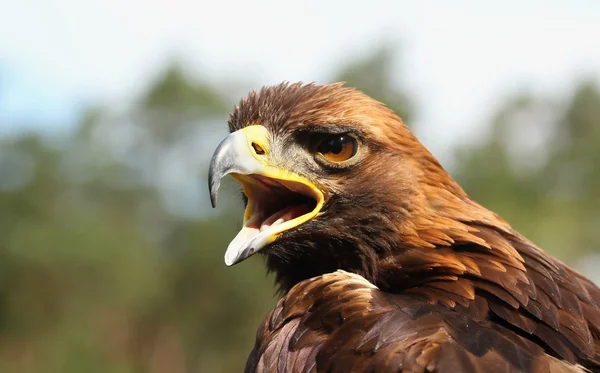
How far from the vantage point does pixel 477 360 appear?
2.69 m

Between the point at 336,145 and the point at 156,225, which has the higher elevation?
the point at 336,145

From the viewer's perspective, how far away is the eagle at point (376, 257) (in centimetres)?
287

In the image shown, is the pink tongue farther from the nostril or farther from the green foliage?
the green foliage

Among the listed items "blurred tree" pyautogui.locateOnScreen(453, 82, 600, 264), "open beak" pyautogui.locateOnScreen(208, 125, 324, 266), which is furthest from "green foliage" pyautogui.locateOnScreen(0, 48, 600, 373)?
"open beak" pyautogui.locateOnScreen(208, 125, 324, 266)

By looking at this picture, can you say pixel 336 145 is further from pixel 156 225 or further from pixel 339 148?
pixel 156 225

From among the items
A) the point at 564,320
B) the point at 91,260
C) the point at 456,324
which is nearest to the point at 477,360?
the point at 456,324

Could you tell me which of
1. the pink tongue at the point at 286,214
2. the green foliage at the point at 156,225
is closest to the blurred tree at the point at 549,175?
the green foliage at the point at 156,225

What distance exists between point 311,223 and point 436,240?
0.58 metres

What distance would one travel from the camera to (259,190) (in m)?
4.04

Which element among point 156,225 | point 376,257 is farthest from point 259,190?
point 156,225

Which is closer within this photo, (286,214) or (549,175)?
(286,214)

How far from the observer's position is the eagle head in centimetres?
368

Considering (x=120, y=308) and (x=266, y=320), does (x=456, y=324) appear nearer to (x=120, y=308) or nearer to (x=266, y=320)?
(x=266, y=320)

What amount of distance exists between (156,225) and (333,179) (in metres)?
40.0
